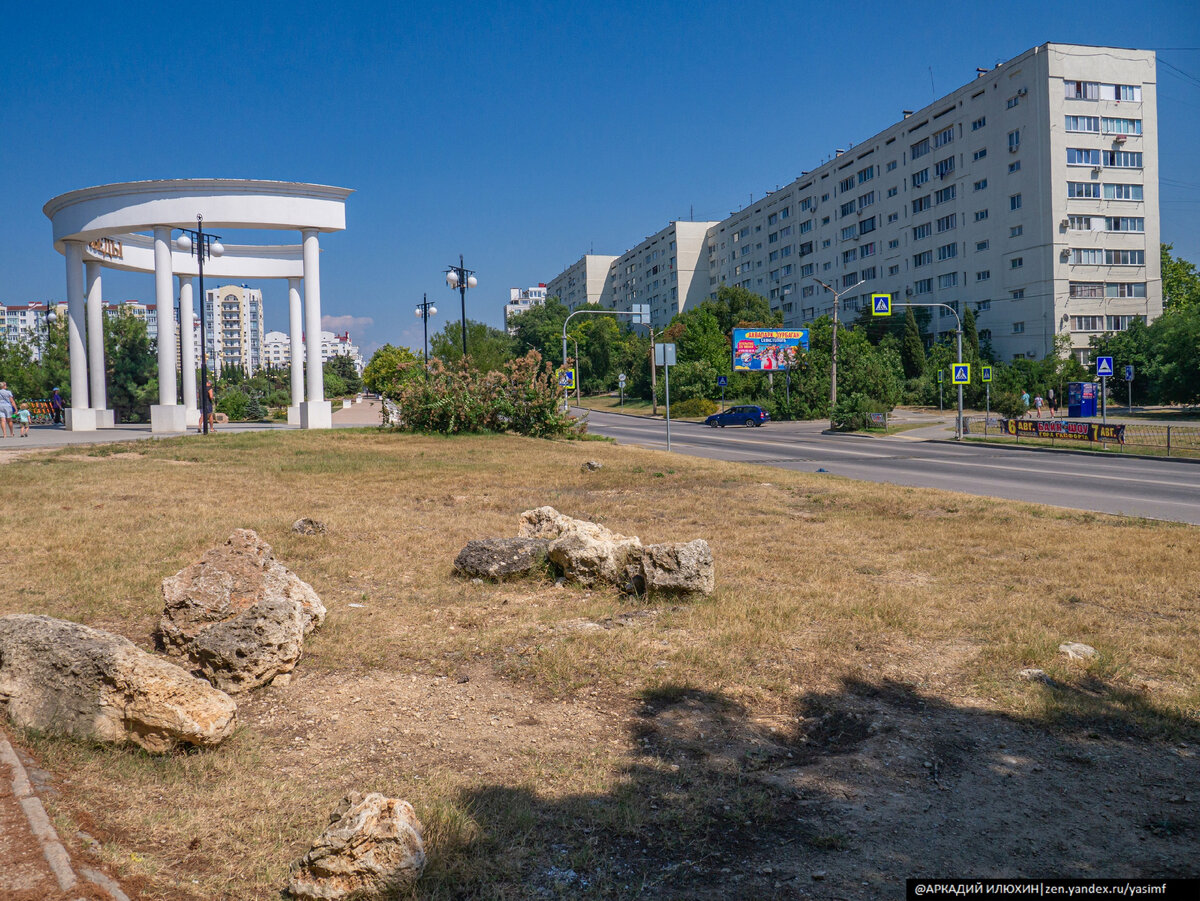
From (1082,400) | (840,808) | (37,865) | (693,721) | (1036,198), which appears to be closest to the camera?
(37,865)

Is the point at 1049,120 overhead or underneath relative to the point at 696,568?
overhead

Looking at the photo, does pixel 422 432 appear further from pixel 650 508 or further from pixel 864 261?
pixel 864 261

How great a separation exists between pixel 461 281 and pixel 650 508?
2768 centimetres

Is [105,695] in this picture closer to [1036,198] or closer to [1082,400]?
[1082,400]

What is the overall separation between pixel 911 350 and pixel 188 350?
A: 57256 millimetres

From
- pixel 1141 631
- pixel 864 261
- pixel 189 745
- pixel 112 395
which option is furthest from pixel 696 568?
pixel 864 261

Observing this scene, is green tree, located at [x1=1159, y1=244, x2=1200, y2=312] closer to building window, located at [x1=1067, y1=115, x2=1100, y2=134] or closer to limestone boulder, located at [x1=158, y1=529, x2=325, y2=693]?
building window, located at [x1=1067, y1=115, x2=1100, y2=134]

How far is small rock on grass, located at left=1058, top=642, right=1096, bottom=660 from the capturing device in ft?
17.5

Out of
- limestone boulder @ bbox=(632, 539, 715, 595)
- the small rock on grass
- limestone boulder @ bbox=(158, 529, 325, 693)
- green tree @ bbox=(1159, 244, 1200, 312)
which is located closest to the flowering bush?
limestone boulder @ bbox=(632, 539, 715, 595)

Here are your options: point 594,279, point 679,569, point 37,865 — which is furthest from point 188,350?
point 594,279

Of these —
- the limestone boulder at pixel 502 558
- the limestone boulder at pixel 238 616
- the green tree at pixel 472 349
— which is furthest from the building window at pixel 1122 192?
the limestone boulder at pixel 238 616

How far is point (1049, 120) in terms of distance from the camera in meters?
55.5

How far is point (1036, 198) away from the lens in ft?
186

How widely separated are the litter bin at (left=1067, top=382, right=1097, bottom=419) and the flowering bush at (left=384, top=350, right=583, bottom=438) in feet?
99.0
